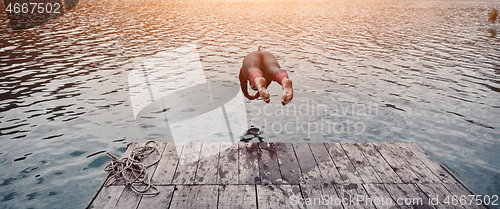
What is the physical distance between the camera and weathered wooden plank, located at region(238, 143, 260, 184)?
16.7 ft

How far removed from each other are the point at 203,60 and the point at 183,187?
13587mm

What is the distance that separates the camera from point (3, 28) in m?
25.6

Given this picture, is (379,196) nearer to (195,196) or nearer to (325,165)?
(325,165)

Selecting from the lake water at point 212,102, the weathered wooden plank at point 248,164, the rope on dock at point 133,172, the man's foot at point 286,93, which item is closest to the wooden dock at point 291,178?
the weathered wooden plank at point 248,164

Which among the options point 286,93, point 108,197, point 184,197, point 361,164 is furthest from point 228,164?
point 361,164

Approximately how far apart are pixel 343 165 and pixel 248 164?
178 cm

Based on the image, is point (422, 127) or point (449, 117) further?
point (449, 117)

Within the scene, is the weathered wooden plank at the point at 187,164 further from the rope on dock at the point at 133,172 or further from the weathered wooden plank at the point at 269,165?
the weathered wooden plank at the point at 269,165

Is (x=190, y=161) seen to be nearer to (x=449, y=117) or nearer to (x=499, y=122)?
(x=449, y=117)

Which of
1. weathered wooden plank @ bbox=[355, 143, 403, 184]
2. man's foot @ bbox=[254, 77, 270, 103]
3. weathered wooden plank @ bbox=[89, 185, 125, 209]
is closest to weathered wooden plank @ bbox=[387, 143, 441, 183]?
weathered wooden plank @ bbox=[355, 143, 403, 184]

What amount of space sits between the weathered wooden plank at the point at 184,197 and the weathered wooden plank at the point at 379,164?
10.5ft

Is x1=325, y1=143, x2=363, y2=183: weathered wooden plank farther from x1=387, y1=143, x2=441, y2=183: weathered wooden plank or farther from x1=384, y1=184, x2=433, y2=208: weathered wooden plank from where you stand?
x1=387, y1=143, x2=441, y2=183: weathered wooden plank

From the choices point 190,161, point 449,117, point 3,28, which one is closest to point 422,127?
point 449,117

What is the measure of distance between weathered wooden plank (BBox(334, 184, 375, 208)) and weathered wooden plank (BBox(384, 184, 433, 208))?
434mm
